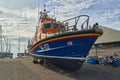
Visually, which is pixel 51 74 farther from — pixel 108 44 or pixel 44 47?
pixel 108 44

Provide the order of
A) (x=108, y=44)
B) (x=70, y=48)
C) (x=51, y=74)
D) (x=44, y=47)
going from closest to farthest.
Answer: (x=70, y=48), (x=51, y=74), (x=44, y=47), (x=108, y=44)

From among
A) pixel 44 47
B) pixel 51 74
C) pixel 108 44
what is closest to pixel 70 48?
pixel 51 74

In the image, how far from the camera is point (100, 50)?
92.7 feet

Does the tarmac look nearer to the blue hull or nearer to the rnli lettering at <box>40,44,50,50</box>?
the blue hull

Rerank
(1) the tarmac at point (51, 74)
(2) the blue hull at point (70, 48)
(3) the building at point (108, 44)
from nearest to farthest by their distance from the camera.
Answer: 1. (1) the tarmac at point (51, 74)
2. (2) the blue hull at point (70, 48)
3. (3) the building at point (108, 44)

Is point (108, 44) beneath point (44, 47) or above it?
above

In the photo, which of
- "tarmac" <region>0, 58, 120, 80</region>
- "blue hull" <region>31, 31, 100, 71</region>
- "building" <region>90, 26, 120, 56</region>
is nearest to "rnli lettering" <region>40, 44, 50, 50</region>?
"blue hull" <region>31, 31, 100, 71</region>

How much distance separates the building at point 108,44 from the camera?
26812mm

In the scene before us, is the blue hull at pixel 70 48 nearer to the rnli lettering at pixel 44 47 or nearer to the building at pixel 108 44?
the rnli lettering at pixel 44 47

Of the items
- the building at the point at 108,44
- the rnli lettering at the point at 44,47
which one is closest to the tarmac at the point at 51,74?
the rnli lettering at the point at 44,47

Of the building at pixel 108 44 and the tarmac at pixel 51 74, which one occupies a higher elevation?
the building at pixel 108 44

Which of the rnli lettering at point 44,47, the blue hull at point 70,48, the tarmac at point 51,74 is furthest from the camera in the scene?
the rnli lettering at point 44,47

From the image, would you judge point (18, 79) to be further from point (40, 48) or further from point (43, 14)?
point (43, 14)

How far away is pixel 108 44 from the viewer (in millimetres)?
30188
